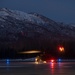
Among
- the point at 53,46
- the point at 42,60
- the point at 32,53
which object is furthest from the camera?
the point at 53,46

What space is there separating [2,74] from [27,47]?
3481 inches

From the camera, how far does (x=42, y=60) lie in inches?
2272

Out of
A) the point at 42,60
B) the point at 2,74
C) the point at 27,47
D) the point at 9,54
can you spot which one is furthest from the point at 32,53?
the point at 2,74

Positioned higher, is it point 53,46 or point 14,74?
point 53,46

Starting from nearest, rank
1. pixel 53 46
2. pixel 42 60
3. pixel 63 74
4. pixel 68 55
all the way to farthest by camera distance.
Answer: pixel 63 74, pixel 42 60, pixel 68 55, pixel 53 46

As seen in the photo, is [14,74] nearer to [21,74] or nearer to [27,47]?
[21,74]

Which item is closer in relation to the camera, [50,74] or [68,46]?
[50,74]

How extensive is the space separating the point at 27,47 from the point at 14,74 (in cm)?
8870

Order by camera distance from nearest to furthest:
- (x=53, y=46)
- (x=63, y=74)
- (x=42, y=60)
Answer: (x=63, y=74) → (x=42, y=60) → (x=53, y=46)

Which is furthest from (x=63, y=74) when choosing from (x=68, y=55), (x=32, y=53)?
(x=32, y=53)

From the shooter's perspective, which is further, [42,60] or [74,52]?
[74,52]

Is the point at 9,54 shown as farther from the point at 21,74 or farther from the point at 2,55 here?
the point at 21,74

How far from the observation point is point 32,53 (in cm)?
9956

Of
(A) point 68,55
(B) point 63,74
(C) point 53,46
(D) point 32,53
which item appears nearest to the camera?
(B) point 63,74
